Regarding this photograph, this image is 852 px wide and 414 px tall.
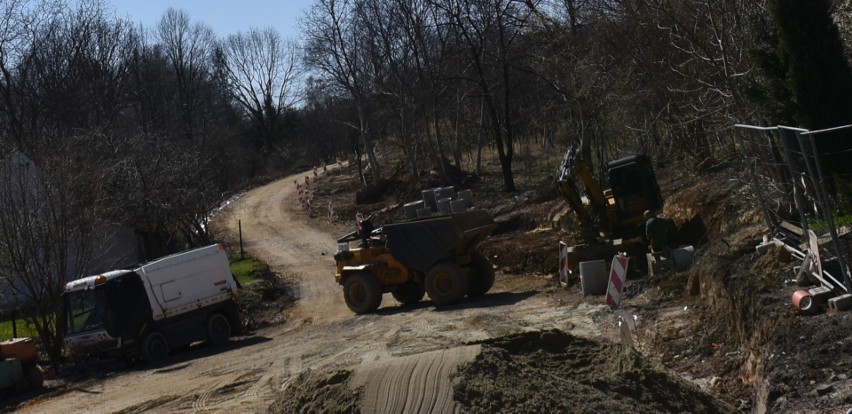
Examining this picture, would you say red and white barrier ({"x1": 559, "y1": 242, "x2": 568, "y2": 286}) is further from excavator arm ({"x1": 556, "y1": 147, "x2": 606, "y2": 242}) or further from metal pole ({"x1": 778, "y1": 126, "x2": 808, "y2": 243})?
metal pole ({"x1": 778, "y1": 126, "x2": 808, "y2": 243})

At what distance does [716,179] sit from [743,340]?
1272cm

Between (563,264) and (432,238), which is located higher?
(432,238)

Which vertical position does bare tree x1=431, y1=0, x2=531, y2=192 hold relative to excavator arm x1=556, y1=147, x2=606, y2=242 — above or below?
above

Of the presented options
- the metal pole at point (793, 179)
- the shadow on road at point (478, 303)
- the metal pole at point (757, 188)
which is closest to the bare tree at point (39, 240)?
the shadow on road at point (478, 303)

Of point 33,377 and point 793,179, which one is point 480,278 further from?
point 793,179

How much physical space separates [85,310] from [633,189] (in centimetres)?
1271

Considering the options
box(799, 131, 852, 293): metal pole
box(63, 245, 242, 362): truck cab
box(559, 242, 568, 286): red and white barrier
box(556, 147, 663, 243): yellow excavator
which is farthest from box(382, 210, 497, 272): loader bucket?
box(799, 131, 852, 293): metal pole

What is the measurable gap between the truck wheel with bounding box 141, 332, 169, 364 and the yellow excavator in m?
9.67

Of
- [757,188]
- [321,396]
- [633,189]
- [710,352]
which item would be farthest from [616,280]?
[321,396]

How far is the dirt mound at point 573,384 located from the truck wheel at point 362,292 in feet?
40.3

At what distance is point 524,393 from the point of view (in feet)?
28.8

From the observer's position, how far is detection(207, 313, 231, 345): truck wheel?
23181 millimetres

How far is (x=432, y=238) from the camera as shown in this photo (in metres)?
21.7

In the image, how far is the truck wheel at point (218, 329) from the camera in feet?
76.1
